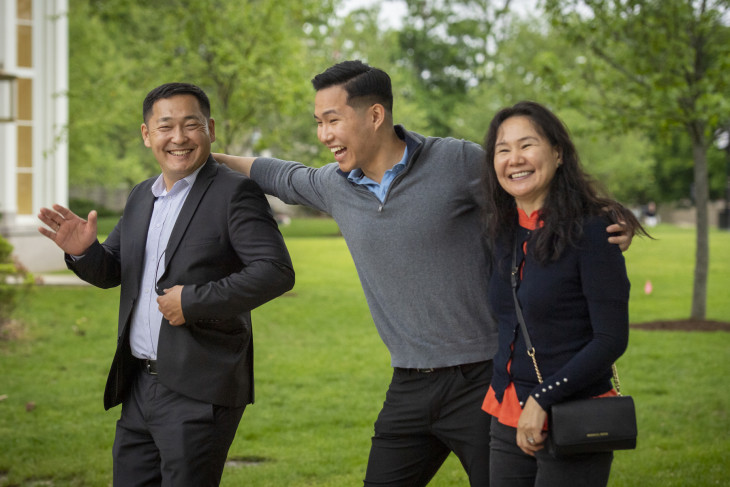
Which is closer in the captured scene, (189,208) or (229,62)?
(189,208)

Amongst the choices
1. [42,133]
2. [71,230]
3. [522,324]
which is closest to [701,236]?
[522,324]

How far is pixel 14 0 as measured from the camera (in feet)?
58.7

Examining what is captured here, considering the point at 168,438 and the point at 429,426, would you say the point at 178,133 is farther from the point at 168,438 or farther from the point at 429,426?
the point at 429,426

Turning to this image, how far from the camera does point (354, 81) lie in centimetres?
364

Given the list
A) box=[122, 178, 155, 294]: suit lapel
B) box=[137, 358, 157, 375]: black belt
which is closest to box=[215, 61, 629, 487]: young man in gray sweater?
box=[122, 178, 155, 294]: suit lapel

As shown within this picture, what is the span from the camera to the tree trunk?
1288cm

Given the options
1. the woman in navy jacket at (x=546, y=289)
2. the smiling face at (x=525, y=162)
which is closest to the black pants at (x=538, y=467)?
the woman in navy jacket at (x=546, y=289)

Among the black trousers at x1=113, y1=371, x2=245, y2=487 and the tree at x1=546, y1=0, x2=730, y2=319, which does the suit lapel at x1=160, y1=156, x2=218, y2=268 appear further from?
the tree at x1=546, y1=0, x2=730, y2=319

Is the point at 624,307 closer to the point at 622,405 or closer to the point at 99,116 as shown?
the point at 622,405

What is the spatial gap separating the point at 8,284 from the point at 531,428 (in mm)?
9770

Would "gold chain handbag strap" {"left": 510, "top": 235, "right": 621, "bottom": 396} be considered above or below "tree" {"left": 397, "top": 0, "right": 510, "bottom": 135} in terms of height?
below

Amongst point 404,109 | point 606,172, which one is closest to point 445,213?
point 404,109

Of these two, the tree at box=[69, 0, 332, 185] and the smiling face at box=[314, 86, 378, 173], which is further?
the tree at box=[69, 0, 332, 185]

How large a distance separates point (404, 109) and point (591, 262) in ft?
113
